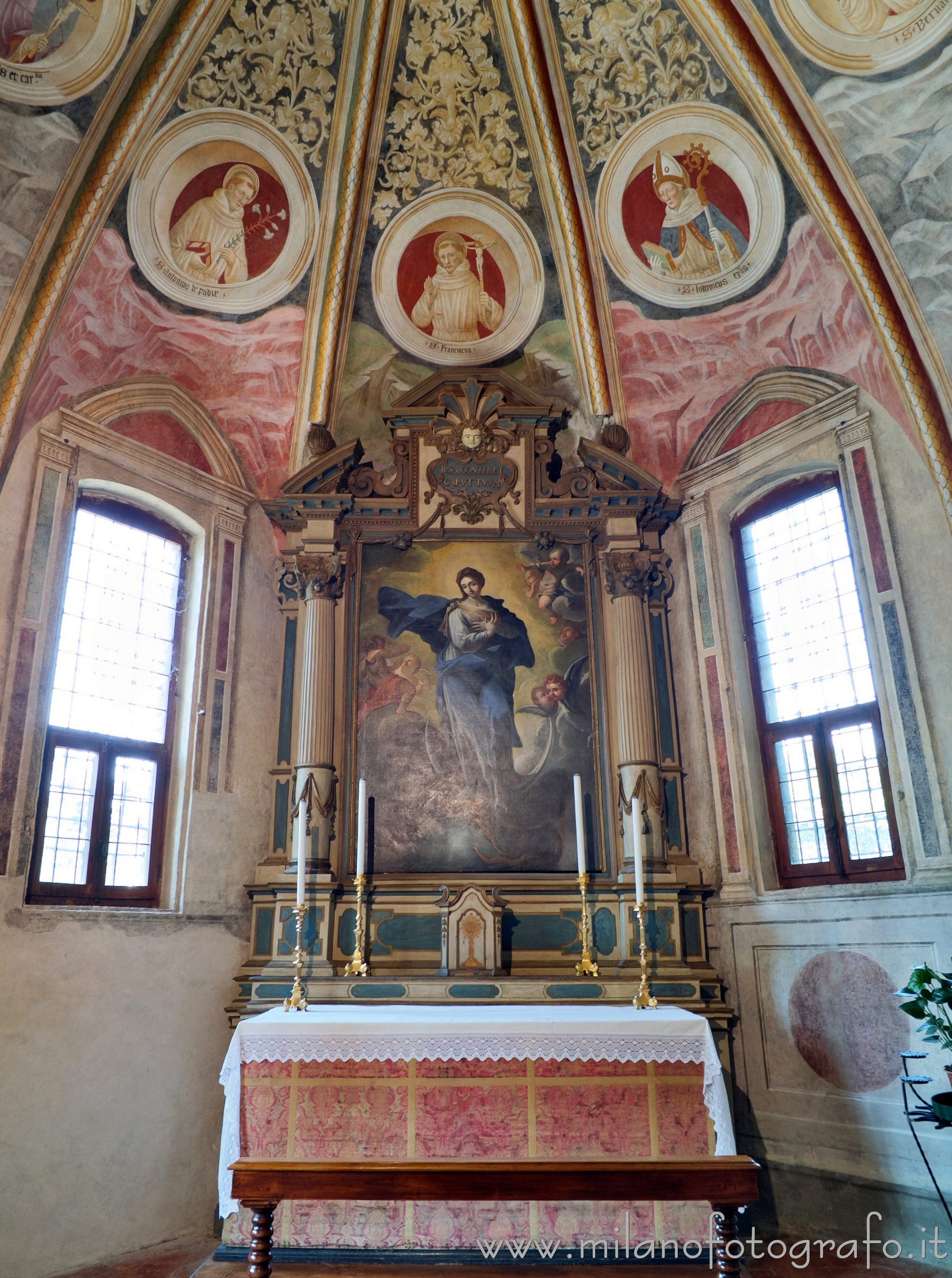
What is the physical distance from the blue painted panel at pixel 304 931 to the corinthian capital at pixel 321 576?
2.68 m

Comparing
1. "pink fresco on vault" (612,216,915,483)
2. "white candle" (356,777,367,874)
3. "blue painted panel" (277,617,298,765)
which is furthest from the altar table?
"pink fresco on vault" (612,216,915,483)

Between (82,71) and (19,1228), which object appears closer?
(19,1228)

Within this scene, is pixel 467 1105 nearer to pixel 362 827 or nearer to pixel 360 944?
pixel 360 944

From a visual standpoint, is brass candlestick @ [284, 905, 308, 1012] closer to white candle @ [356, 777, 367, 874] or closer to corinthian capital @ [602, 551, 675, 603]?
white candle @ [356, 777, 367, 874]

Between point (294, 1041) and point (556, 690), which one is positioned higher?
point (556, 690)

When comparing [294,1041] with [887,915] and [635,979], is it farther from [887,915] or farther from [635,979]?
[887,915]

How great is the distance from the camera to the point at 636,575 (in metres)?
8.90

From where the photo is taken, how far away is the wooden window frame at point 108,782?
7.37 m

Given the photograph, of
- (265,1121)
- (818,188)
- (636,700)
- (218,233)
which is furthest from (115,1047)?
(818,188)

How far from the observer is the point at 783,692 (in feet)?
27.6

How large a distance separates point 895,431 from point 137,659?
6.33 m

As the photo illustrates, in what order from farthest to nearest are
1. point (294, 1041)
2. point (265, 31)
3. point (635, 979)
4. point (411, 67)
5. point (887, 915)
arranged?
point (411, 67) → point (265, 31) → point (635, 979) → point (887, 915) → point (294, 1041)

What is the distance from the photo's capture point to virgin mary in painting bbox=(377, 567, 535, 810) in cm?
848

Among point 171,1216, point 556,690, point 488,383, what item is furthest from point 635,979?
point 488,383
